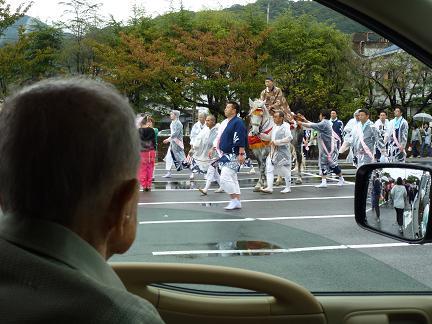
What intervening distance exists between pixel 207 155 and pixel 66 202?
9360 mm

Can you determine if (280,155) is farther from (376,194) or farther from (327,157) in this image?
(376,194)

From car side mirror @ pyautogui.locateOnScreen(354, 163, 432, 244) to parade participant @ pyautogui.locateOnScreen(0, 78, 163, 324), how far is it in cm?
79

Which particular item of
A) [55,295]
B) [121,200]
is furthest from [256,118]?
[55,295]

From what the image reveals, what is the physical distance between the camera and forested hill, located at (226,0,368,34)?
146cm

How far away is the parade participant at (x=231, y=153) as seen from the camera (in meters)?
7.86

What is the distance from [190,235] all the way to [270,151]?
5.85 meters

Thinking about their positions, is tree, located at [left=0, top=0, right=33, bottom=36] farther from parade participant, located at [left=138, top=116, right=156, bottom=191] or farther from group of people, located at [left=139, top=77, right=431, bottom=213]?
group of people, located at [left=139, top=77, right=431, bottom=213]

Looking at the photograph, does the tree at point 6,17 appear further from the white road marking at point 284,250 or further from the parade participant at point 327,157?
the parade participant at point 327,157

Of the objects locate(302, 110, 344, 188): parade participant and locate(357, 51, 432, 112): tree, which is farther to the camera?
locate(302, 110, 344, 188): parade participant

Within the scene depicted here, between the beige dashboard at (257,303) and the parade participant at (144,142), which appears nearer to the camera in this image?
the parade participant at (144,142)

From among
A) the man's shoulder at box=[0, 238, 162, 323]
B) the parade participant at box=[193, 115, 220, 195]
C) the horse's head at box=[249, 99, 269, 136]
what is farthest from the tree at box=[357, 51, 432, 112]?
the parade participant at box=[193, 115, 220, 195]

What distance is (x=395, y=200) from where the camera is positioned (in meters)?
1.41

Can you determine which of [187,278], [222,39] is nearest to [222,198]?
[222,39]

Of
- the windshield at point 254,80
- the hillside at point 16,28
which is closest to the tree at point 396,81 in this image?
the windshield at point 254,80
